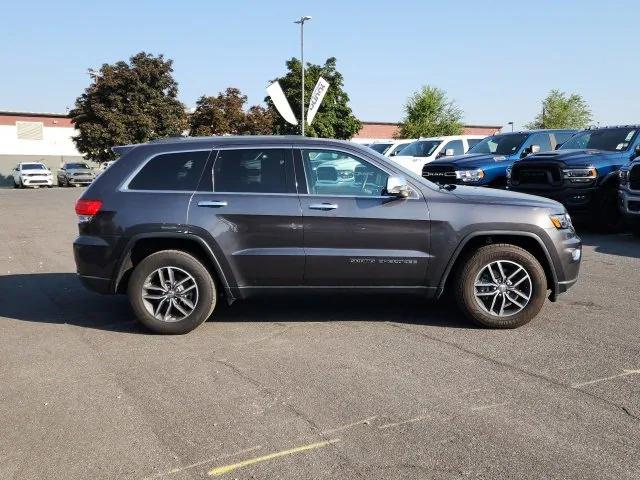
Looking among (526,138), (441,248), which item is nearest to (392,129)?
(526,138)

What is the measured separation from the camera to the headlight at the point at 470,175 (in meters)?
13.4

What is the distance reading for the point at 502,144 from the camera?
49.1ft

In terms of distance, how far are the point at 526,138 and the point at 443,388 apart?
38.1ft

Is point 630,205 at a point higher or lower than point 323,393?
higher

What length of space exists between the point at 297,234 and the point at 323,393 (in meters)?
1.76

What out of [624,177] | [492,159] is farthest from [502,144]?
[624,177]

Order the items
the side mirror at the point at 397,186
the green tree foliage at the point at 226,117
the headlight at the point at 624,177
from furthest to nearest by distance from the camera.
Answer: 1. the green tree foliage at the point at 226,117
2. the headlight at the point at 624,177
3. the side mirror at the point at 397,186

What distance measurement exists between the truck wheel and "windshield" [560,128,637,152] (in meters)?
7.85

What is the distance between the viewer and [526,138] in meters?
14.8

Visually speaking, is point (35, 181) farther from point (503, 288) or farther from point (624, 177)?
point (503, 288)

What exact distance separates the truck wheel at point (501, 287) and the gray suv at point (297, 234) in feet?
0.03

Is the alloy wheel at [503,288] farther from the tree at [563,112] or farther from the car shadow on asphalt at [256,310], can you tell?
the tree at [563,112]

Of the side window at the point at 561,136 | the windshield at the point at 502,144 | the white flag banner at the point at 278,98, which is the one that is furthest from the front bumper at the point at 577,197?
the white flag banner at the point at 278,98

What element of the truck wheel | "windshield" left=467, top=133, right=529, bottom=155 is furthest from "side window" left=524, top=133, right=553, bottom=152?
the truck wheel
